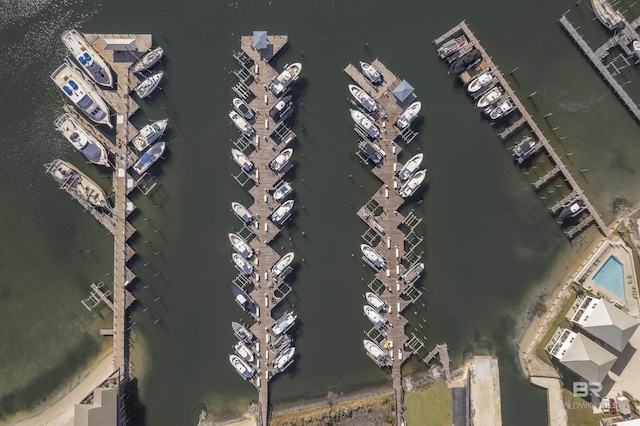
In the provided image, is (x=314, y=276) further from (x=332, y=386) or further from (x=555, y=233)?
(x=555, y=233)

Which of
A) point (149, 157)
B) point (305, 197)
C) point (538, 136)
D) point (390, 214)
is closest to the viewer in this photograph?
point (149, 157)

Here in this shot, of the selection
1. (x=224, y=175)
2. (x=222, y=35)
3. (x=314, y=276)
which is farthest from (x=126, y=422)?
(x=222, y=35)

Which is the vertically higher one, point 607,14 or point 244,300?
point 244,300

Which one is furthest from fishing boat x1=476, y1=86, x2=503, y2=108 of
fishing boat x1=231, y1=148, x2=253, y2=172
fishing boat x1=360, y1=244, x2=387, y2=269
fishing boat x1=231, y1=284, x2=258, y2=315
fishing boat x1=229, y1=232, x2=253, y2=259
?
fishing boat x1=231, y1=284, x2=258, y2=315

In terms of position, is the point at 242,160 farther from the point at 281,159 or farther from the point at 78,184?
the point at 78,184

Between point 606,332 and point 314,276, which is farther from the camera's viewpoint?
point 314,276

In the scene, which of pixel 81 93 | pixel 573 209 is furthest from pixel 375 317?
pixel 81 93

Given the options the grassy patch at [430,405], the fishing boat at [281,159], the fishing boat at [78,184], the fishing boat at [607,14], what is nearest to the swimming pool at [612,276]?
the grassy patch at [430,405]

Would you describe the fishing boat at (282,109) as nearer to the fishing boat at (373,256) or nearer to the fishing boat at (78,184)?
the fishing boat at (373,256)
